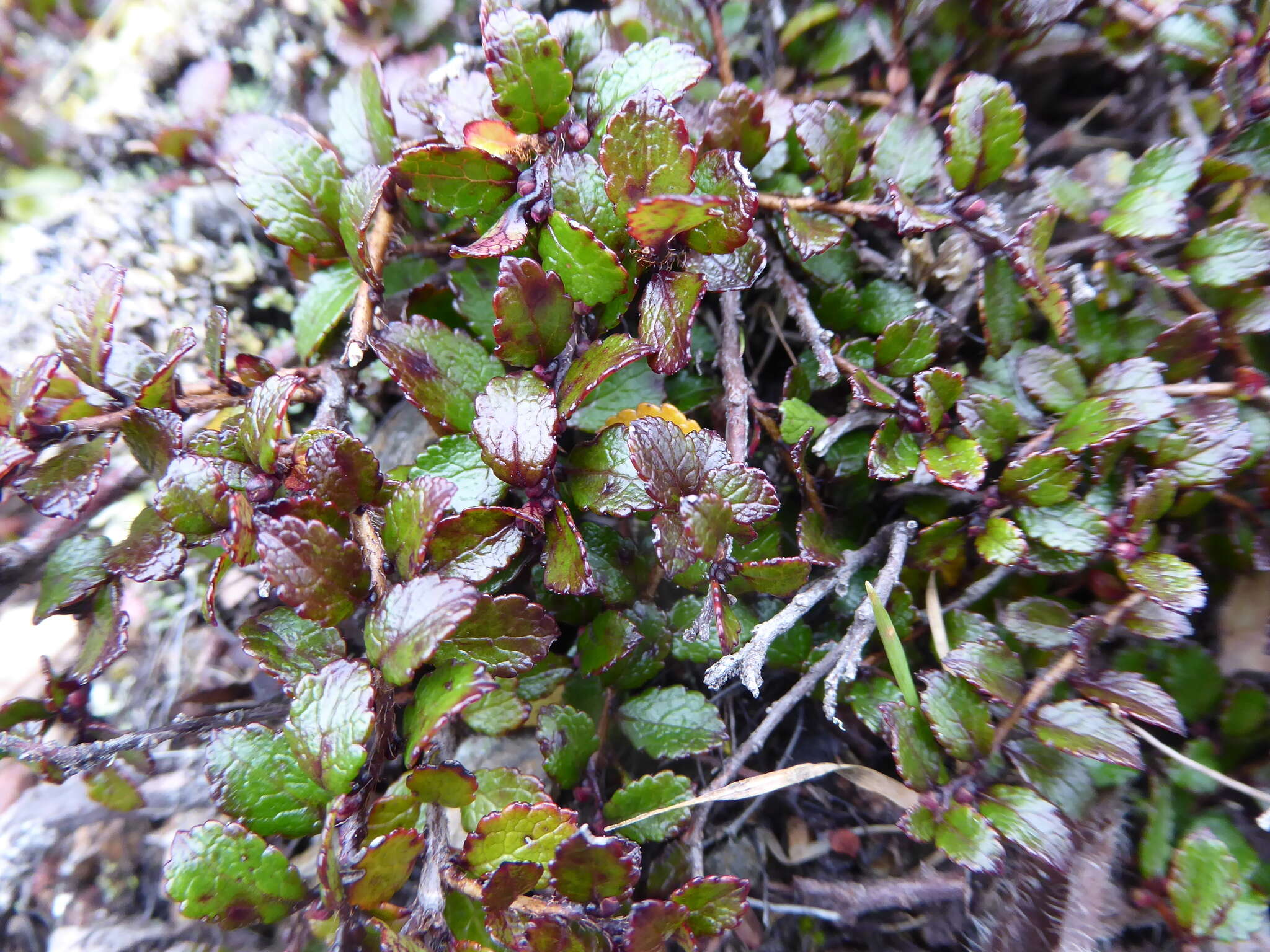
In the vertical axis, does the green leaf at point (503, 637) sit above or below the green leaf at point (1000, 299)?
below

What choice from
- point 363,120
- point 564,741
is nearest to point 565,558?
point 564,741

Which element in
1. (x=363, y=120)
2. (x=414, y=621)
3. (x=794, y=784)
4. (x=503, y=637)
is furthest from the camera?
(x=363, y=120)

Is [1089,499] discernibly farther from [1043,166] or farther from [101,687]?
[101,687]

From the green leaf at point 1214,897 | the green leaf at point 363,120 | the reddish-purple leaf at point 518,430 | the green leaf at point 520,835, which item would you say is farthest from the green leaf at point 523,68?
the green leaf at point 1214,897

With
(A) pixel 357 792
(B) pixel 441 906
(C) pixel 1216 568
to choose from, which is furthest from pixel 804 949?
(C) pixel 1216 568

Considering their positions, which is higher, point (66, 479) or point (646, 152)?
point (646, 152)

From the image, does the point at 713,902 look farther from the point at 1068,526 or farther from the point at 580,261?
the point at 580,261

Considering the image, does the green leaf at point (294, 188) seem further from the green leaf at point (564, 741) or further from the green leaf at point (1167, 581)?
the green leaf at point (1167, 581)
